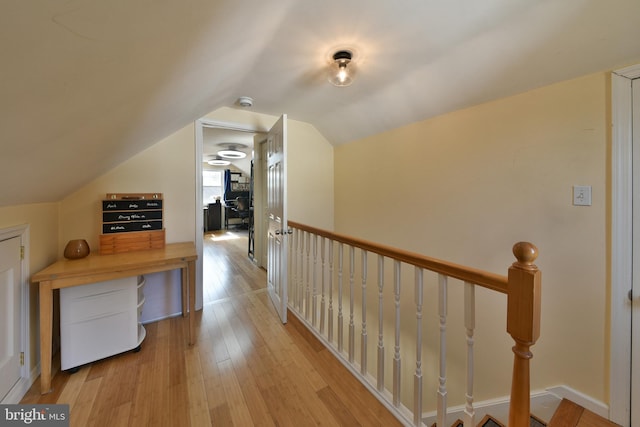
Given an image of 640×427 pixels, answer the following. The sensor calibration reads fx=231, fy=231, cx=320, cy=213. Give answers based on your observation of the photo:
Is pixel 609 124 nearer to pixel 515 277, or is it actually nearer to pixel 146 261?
pixel 515 277

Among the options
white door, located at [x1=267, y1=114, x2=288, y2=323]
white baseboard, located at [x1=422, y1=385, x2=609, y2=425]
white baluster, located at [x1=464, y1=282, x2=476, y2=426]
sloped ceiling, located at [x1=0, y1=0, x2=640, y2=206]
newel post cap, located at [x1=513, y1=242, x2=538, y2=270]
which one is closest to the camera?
sloped ceiling, located at [x1=0, y1=0, x2=640, y2=206]

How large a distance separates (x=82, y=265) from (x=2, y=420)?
77cm

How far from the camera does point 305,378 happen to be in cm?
151

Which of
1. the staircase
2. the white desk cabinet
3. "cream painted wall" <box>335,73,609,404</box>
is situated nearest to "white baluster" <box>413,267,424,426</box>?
the staircase

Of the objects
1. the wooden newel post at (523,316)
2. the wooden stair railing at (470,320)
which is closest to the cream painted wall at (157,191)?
the wooden stair railing at (470,320)

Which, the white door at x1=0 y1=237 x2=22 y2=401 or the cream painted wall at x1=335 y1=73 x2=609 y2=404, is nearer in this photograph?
the white door at x1=0 y1=237 x2=22 y2=401

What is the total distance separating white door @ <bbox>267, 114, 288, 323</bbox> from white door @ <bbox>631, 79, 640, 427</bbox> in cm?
212

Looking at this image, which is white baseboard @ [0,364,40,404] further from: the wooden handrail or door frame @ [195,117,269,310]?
the wooden handrail

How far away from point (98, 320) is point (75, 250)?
1.75 feet

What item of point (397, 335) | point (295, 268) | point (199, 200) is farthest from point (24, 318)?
point (397, 335)

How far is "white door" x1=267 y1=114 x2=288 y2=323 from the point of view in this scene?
2.06 metres

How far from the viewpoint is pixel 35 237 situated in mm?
1524

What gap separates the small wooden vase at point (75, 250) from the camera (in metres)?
1.65

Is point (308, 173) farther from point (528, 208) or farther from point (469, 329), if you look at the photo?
point (469, 329)
